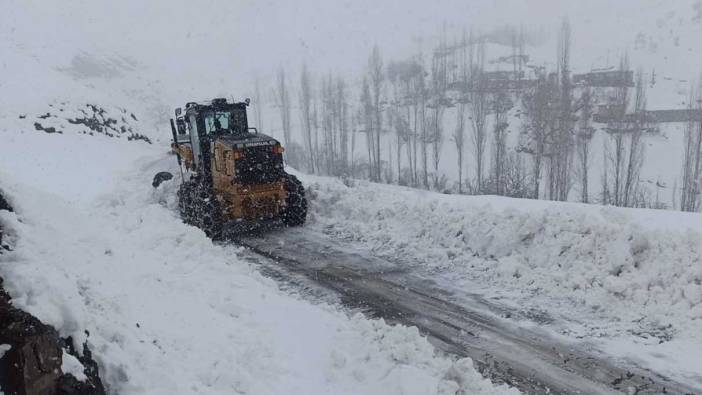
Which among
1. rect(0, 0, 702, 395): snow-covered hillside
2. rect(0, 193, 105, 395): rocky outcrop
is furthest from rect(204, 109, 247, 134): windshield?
rect(0, 193, 105, 395): rocky outcrop

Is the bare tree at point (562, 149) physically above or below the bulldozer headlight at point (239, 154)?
below

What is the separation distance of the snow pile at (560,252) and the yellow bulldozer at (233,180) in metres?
1.25

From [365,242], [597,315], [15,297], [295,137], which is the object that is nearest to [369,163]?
[295,137]

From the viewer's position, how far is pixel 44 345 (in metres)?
3.54

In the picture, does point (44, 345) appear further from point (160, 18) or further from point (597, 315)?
point (160, 18)

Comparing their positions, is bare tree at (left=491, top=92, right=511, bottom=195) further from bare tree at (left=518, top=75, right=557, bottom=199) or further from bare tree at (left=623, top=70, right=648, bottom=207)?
bare tree at (left=623, top=70, right=648, bottom=207)

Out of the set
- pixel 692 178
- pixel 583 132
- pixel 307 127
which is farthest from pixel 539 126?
pixel 307 127

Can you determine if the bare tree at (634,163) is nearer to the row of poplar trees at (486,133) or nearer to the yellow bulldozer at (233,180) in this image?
the row of poplar trees at (486,133)

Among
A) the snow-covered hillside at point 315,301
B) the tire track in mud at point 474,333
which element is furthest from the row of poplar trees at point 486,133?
the tire track in mud at point 474,333

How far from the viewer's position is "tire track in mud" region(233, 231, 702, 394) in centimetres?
541

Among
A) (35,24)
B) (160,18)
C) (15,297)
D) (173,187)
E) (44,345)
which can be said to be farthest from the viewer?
(160,18)

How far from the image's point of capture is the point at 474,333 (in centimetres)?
656

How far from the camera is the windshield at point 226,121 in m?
12.8

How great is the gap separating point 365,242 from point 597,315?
4.73m
